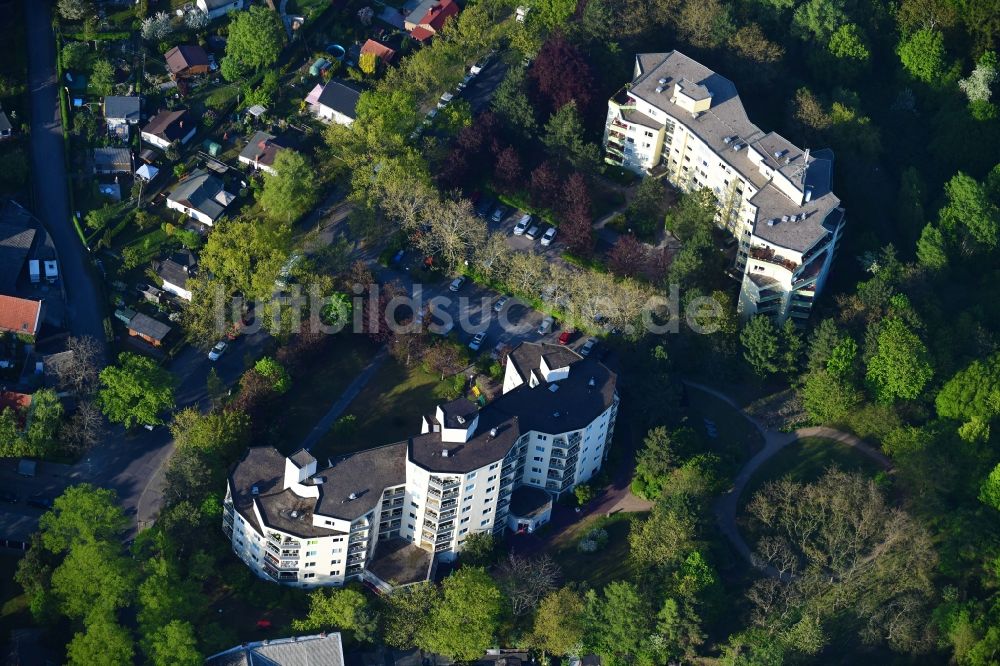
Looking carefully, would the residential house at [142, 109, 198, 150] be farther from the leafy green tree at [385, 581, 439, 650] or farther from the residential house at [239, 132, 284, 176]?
the leafy green tree at [385, 581, 439, 650]

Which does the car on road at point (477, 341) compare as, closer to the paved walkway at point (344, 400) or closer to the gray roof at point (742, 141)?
the paved walkway at point (344, 400)

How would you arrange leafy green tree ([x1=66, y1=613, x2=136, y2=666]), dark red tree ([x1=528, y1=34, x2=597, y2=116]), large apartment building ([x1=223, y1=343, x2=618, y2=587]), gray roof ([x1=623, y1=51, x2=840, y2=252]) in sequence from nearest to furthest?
leafy green tree ([x1=66, y1=613, x2=136, y2=666]) → large apartment building ([x1=223, y1=343, x2=618, y2=587]) → gray roof ([x1=623, y1=51, x2=840, y2=252]) → dark red tree ([x1=528, y1=34, x2=597, y2=116])

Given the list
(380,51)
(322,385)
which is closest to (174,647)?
(322,385)

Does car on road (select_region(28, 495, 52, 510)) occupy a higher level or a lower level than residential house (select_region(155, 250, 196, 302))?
lower

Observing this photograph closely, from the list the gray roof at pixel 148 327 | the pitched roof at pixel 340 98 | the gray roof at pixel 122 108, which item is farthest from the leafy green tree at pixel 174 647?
the pitched roof at pixel 340 98

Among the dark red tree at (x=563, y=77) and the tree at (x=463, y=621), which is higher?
the dark red tree at (x=563, y=77)

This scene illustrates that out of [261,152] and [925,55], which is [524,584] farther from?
[925,55]

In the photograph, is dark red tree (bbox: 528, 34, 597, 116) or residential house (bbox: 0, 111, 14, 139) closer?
residential house (bbox: 0, 111, 14, 139)

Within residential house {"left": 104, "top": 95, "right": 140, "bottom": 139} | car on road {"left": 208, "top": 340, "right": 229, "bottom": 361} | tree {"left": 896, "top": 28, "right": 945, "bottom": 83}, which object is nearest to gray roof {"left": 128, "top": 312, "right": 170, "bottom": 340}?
car on road {"left": 208, "top": 340, "right": 229, "bottom": 361}
